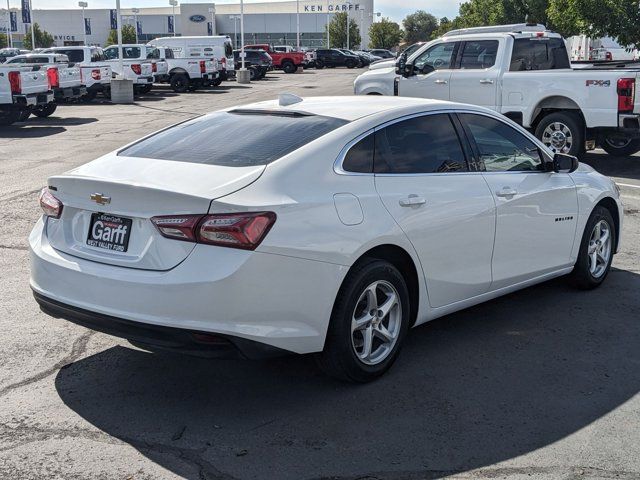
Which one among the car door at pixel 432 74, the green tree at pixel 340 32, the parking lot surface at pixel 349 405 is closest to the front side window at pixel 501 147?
the parking lot surface at pixel 349 405

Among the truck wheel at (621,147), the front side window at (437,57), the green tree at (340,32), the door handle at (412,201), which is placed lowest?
the truck wheel at (621,147)

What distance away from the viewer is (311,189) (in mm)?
4547

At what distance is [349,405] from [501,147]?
2.34m

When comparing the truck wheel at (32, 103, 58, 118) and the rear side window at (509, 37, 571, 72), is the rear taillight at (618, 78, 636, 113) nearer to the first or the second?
the rear side window at (509, 37, 571, 72)

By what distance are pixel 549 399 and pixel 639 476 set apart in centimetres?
90

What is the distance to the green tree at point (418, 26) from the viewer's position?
448 ft

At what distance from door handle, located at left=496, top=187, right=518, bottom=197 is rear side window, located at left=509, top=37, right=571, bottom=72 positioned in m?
9.20

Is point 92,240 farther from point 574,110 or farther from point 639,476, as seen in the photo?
point 574,110

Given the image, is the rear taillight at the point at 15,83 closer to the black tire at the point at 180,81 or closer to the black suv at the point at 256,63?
the black tire at the point at 180,81

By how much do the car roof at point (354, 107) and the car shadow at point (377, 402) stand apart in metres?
1.53

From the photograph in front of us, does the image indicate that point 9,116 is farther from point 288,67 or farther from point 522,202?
point 288,67

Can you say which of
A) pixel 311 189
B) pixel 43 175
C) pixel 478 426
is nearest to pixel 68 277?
pixel 311 189

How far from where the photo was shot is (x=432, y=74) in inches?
599

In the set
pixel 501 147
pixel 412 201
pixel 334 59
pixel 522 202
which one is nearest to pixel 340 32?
pixel 334 59
